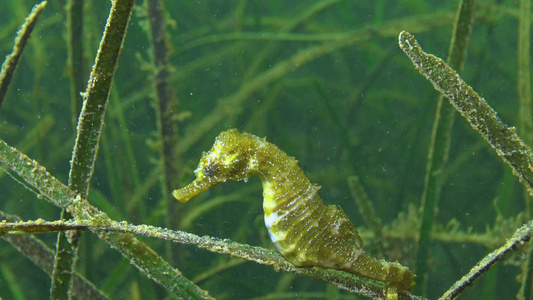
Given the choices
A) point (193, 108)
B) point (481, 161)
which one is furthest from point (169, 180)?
point (481, 161)

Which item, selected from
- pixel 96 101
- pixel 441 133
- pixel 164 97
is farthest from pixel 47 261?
pixel 441 133

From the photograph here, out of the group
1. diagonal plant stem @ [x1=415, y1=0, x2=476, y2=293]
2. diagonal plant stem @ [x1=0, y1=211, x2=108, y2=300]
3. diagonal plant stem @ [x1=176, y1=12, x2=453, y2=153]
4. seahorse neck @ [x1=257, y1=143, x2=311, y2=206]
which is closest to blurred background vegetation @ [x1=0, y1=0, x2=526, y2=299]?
diagonal plant stem @ [x1=176, y1=12, x2=453, y2=153]

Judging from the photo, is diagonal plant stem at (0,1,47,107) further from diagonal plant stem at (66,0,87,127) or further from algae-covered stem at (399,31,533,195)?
algae-covered stem at (399,31,533,195)

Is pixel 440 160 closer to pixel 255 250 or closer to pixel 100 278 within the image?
pixel 255 250

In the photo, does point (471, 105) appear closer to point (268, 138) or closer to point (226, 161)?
point (226, 161)

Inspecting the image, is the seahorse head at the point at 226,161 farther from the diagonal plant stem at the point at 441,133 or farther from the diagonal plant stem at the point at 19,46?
the diagonal plant stem at the point at 441,133

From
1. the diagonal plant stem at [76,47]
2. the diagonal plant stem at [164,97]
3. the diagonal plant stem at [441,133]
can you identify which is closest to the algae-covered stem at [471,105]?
the diagonal plant stem at [441,133]
